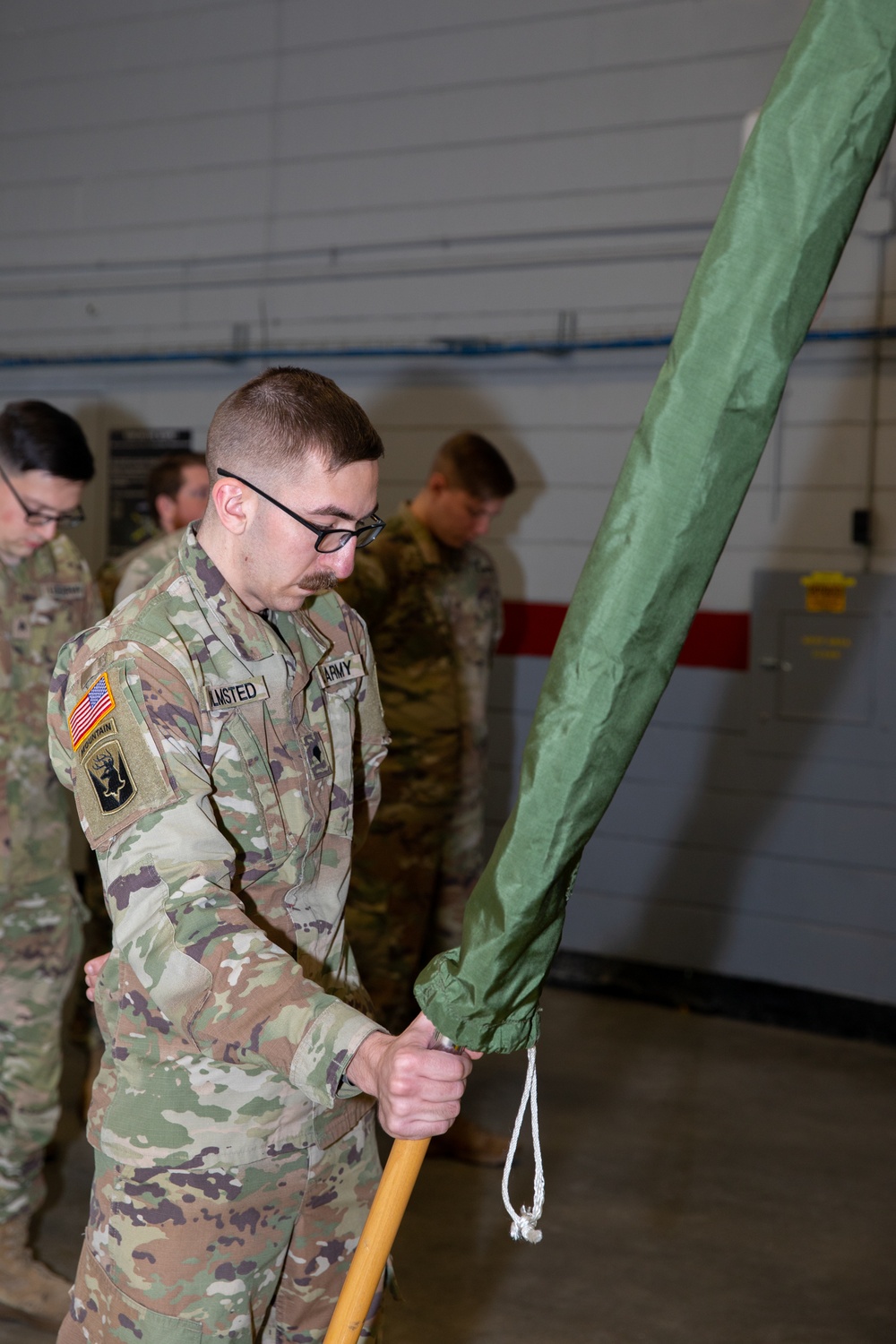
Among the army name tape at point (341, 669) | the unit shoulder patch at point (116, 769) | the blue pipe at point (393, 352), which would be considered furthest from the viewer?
the blue pipe at point (393, 352)

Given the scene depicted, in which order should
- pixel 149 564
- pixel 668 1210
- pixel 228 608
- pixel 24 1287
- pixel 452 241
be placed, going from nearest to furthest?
pixel 228 608, pixel 24 1287, pixel 149 564, pixel 668 1210, pixel 452 241

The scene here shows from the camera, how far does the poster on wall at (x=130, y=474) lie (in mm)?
5855

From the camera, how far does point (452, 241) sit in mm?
5152

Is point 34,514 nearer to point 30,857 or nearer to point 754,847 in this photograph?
point 30,857

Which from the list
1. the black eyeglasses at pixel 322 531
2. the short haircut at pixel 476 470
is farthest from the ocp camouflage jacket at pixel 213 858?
the short haircut at pixel 476 470

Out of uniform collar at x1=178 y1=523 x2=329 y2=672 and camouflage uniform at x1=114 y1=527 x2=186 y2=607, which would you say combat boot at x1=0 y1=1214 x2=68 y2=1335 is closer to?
camouflage uniform at x1=114 y1=527 x2=186 y2=607

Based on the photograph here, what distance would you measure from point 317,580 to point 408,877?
82.2 inches

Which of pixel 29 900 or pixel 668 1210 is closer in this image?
pixel 29 900

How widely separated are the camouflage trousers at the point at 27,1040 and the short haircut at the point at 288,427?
62.8 inches

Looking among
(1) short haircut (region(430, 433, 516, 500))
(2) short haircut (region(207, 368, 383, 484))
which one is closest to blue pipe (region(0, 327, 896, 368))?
(1) short haircut (region(430, 433, 516, 500))

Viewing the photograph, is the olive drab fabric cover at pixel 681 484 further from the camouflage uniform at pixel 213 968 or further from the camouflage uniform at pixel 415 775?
the camouflage uniform at pixel 415 775

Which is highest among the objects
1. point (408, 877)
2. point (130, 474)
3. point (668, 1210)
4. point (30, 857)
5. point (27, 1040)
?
point (130, 474)

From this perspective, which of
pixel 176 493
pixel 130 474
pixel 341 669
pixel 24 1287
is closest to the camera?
pixel 341 669

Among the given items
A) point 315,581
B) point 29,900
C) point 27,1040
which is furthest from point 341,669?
point 27,1040
